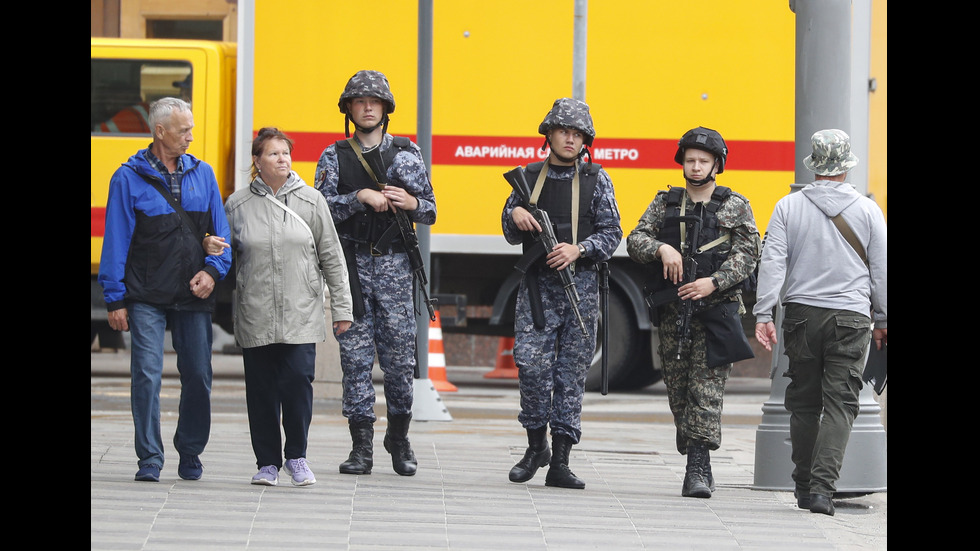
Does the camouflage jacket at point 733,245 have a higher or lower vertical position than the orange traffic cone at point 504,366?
higher

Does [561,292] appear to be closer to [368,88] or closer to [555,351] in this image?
[555,351]

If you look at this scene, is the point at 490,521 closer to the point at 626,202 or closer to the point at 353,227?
the point at 353,227

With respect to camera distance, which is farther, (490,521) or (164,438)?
(164,438)

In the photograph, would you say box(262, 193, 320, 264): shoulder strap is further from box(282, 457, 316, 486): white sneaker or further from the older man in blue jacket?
box(282, 457, 316, 486): white sneaker

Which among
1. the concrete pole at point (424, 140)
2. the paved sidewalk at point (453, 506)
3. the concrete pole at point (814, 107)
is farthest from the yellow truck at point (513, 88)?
the concrete pole at point (814, 107)

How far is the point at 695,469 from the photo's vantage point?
6.34 metres

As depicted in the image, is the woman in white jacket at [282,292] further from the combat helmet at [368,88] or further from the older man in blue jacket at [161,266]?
the combat helmet at [368,88]

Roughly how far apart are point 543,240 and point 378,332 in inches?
33.9

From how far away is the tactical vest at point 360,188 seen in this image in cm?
646

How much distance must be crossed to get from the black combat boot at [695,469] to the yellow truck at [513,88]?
568 cm

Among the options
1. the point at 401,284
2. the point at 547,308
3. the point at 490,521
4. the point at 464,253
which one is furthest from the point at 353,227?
the point at 464,253

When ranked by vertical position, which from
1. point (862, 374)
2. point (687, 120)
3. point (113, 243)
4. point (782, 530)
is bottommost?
point (782, 530)
